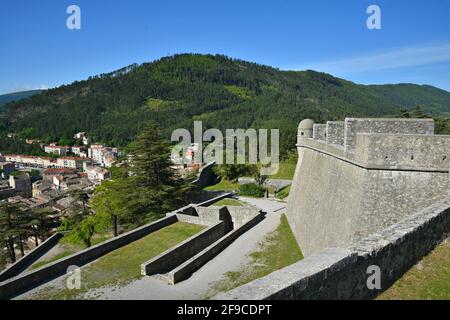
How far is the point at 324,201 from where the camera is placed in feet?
44.7

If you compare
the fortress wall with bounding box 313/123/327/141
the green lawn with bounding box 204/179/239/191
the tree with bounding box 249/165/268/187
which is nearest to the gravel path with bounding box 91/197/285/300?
the fortress wall with bounding box 313/123/327/141

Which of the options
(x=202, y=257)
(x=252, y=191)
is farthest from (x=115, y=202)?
(x=202, y=257)

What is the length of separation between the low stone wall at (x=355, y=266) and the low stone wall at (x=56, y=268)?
1005cm

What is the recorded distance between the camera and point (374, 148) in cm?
1007

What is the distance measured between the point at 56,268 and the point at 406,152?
1261 cm

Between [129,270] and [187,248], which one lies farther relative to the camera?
[187,248]

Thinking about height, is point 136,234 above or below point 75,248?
above

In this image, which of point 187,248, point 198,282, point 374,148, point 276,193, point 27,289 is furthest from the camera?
point 276,193

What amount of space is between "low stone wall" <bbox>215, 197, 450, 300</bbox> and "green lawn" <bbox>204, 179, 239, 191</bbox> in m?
27.0

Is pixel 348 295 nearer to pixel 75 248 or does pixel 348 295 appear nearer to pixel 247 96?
pixel 75 248

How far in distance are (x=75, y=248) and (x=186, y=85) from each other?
582 ft

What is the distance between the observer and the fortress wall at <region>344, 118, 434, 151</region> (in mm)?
11117
